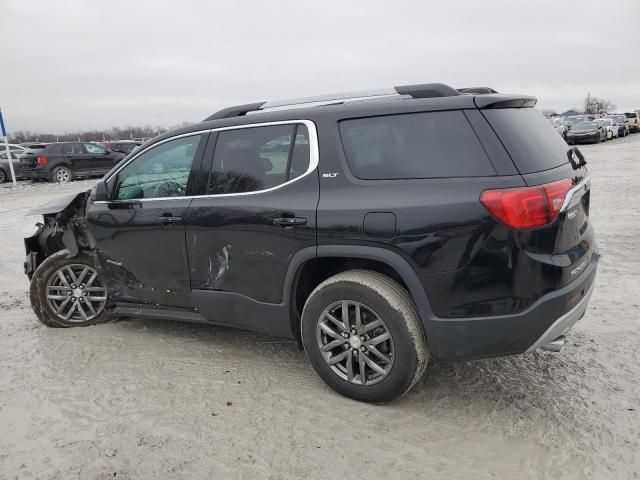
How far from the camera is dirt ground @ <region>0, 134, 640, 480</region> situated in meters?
2.73

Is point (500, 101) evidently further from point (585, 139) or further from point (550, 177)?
point (585, 139)

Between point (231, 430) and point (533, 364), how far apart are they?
7.09 ft

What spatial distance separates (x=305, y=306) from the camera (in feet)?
11.1

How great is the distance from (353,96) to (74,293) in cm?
305

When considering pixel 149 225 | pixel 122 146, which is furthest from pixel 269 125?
pixel 122 146

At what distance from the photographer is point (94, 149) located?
816 inches

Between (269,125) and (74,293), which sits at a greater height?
(269,125)

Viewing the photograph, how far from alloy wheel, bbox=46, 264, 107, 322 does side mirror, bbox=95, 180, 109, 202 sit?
691 mm

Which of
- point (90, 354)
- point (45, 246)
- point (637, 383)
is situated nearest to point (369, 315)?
point (637, 383)

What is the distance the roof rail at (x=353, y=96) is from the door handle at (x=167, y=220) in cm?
82

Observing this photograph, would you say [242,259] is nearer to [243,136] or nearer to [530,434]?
[243,136]

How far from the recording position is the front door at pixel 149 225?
13.0 ft

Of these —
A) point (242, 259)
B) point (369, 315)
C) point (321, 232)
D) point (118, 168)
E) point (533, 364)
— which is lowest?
point (533, 364)

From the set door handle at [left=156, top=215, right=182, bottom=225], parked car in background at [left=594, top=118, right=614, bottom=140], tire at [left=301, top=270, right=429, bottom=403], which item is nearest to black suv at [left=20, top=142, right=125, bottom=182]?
door handle at [left=156, top=215, right=182, bottom=225]
